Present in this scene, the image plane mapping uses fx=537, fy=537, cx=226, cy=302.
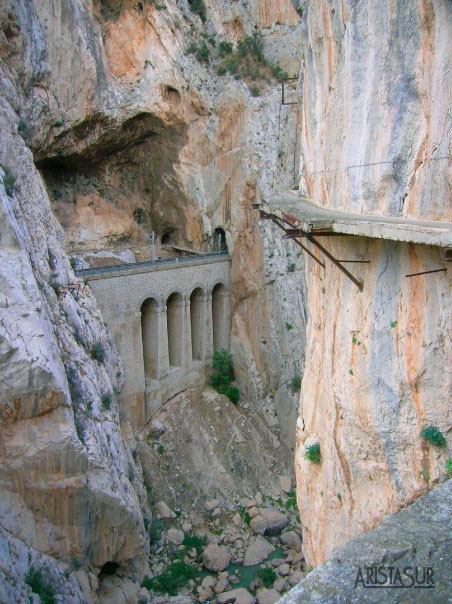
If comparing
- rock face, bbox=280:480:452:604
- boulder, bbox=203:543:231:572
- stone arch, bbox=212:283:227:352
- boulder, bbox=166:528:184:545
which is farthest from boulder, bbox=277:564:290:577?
rock face, bbox=280:480:452:604

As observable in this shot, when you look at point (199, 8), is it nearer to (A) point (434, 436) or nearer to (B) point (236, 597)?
(A) point (434, 436)

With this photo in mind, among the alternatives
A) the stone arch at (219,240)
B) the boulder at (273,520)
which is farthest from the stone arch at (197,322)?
the boulder at (273,520)

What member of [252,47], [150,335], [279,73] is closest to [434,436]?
[150,335]

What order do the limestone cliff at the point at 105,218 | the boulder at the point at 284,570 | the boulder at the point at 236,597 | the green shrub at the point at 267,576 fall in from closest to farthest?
the limestone cliff at the point at 105,218, the boulder at the point at 236,597, the green shrub at the point at 267,576, the boulder at the point at 284,570

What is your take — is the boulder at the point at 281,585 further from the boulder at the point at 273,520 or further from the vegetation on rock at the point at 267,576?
→ the boulder at the point at 273,520

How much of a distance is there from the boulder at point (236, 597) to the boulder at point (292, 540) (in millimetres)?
3203

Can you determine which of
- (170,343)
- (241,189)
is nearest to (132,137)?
(241,189)

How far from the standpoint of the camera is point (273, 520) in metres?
22.8

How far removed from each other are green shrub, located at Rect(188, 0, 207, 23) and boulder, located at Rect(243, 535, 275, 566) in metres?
26.7

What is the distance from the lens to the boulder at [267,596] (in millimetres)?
18703

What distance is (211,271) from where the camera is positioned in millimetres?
28281

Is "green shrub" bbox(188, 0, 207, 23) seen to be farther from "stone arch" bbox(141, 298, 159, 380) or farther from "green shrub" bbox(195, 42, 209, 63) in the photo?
"stone arch" bbox(141, 298, 159, 380)

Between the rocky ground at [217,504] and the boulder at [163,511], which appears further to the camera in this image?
the boulder at [163,511]

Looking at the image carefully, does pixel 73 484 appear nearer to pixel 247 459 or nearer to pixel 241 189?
pixel 247 459
